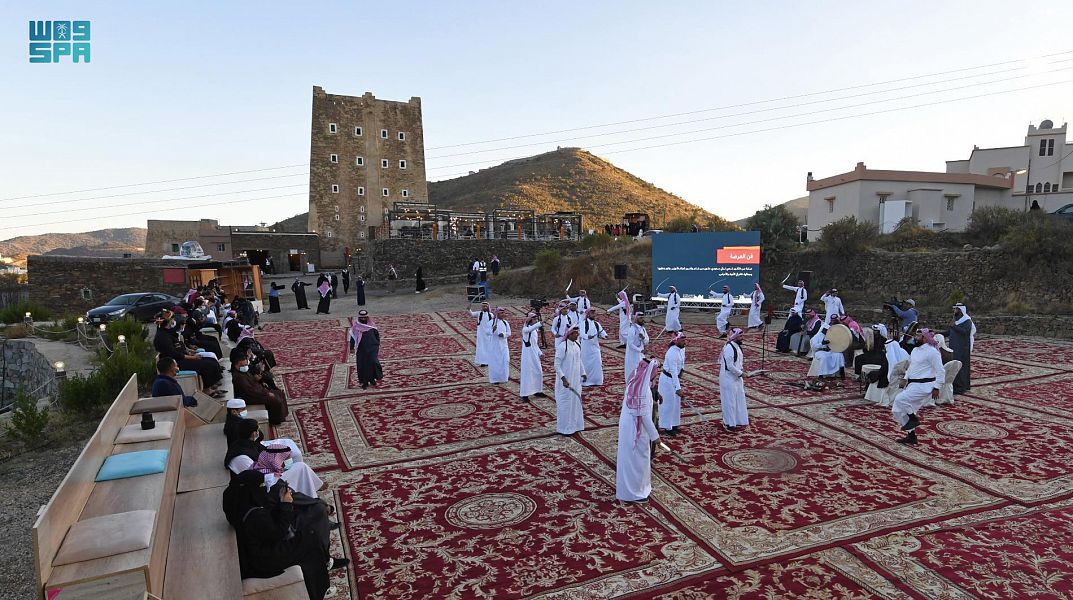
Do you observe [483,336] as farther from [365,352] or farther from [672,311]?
[672,311]

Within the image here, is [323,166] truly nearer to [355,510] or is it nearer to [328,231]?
[328,231]

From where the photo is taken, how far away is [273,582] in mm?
3383

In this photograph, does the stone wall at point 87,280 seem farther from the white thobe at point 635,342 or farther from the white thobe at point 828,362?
the white thobe at point 828,362

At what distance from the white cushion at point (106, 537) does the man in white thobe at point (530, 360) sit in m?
5.93

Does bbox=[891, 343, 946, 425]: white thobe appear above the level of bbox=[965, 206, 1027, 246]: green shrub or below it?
below

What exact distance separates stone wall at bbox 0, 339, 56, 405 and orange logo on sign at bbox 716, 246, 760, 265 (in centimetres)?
1929

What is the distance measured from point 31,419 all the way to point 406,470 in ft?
19.2

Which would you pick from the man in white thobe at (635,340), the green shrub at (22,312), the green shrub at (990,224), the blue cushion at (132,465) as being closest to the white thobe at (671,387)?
the man in white thobe at (635,340)

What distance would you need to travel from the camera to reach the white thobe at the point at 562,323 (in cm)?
899

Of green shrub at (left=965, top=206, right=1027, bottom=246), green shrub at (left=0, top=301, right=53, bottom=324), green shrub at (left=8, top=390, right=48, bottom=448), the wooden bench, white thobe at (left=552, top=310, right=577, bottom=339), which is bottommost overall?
green shrub at (left=8, top=390, right=48, bottom=448)

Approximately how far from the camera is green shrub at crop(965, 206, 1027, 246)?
20.6 meters

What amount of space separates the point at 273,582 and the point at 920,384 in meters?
7.41

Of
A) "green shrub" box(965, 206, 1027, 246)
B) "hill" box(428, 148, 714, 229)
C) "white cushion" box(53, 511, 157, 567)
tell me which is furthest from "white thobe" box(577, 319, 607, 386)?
"hill" box(428, 148, 714, 229)

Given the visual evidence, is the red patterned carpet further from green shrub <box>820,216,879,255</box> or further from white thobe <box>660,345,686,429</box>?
green shrub <box>820,216,879,255</box>
